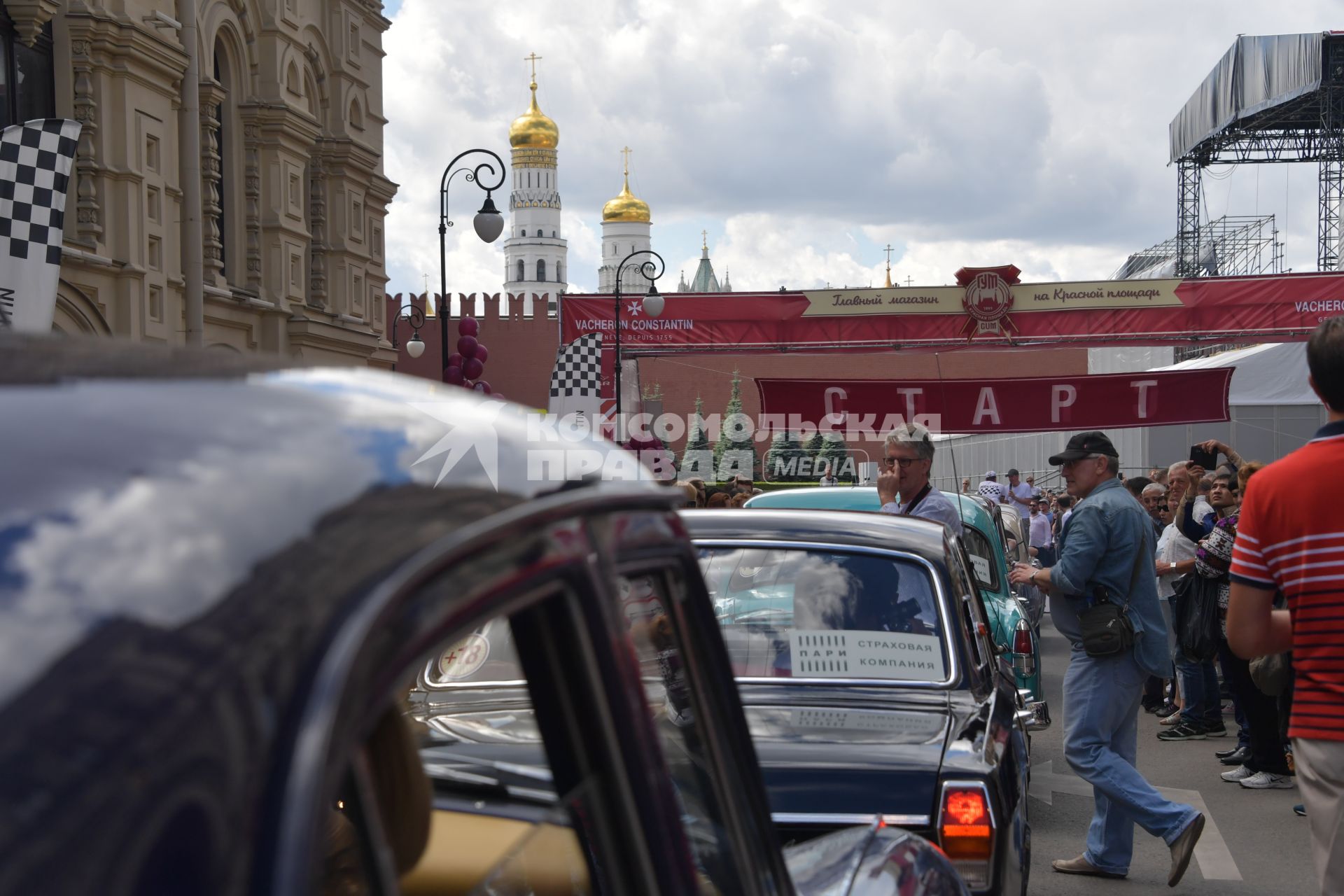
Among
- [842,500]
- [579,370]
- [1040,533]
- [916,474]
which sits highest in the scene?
[579,370]

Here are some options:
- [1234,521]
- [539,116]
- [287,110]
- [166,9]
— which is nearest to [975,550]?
[1234,521]

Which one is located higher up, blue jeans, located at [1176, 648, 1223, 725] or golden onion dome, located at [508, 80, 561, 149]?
golden onion dome, located at [508, 80, 561, 149]

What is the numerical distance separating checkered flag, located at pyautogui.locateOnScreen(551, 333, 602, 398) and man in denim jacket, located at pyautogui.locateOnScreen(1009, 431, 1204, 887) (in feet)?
58.7

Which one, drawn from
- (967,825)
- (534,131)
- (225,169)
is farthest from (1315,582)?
(534,131)

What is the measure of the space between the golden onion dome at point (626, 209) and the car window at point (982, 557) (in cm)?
11905

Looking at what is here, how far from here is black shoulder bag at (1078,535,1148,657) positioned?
5.95m

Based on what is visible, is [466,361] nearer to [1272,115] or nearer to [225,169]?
[225,169]

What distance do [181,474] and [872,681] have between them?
4048 millimetres

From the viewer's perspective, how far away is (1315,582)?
3.56 metres

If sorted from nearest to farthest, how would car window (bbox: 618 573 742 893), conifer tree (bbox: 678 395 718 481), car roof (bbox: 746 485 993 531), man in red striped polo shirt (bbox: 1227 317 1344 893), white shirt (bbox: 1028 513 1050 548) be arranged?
car window (bbox: 618 573 742 893) < man in red striped polo shirt (bbox: 1227 317 1344 893) < car roof (bbox: 746 485 993 531) < white shirt (bbox: 1028 513 1050 548) < conifer tree (bbox: 678 395 718 481)

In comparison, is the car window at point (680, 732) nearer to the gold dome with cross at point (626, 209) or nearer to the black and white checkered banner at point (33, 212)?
the black and white checkered banner at point (33, 212)

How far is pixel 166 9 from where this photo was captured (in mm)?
20281

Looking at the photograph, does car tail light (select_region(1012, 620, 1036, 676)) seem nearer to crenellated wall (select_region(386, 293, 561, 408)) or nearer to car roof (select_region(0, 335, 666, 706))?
car roof (select_region(0, 335, 666, 706))

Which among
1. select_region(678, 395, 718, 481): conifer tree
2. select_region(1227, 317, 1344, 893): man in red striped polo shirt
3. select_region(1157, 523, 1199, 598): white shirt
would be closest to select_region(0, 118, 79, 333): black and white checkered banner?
select_region(1227, 317, 1344, 893): man in red striped polo shirt
